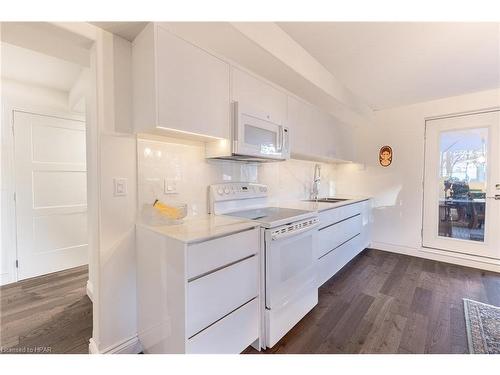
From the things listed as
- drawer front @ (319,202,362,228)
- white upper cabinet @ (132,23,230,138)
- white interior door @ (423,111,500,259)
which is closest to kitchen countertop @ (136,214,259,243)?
white upper cabinet @ (132,23,230,138)

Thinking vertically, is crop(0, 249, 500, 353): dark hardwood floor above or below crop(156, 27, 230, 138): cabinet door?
below

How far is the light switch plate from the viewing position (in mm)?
1455

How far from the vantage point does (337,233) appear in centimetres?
264

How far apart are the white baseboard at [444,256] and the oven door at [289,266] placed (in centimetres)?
236

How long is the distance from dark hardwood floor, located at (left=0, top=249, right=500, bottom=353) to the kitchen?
0.07 ft

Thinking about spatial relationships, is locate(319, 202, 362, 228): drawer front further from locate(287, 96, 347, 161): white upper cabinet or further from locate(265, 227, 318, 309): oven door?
locate(287, 96, 347, 161): white upper cabinet

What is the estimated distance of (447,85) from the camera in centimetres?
277

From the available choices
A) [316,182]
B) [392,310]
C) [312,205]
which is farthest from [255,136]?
[392,310]

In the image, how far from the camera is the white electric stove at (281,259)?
155cm

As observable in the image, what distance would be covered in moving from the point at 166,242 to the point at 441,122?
13.0 ft

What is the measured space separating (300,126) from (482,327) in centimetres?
231

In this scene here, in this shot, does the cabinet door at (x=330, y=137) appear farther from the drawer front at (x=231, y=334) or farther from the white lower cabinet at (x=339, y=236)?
the drawer front at (x=231, y=334)

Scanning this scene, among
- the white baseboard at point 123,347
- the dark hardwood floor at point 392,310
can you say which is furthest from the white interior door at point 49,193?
the dark hardwood floor at point 392,310

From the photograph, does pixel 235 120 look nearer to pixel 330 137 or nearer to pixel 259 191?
pixel 259 191
